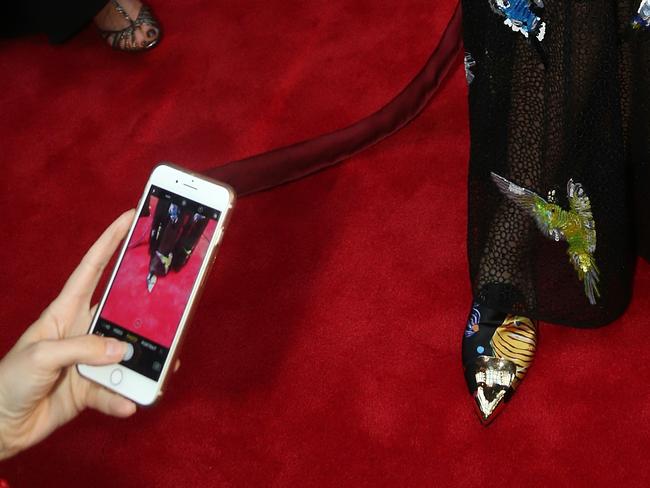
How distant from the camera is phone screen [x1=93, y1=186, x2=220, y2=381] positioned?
0.68 meters

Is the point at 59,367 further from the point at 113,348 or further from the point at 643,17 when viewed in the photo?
the point at 643,17

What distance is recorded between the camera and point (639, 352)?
0.78 m

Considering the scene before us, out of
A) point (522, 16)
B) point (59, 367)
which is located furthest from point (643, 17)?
point (59, 367)

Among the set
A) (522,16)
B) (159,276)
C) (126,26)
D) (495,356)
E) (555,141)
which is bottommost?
(495,356)

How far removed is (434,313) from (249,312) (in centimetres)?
25

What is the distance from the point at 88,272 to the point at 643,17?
60 cm

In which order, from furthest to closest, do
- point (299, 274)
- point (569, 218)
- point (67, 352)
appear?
point (299, 274), point (569, 218), point (67, 352)

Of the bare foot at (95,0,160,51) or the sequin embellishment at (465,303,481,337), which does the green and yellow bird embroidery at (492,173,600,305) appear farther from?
the bare foot at (95,0,160,51)

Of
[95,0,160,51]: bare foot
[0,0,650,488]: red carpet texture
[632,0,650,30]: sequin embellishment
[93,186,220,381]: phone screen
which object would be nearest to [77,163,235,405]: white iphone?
[93,186,220,381]: phone screen

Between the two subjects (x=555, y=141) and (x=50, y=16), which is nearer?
(x=555, y=141)

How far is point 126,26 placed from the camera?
1202mm

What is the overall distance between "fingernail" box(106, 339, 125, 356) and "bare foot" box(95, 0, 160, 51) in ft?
2.48

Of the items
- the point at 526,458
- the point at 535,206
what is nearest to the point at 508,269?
the point at 535,206

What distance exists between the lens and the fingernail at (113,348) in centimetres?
60
